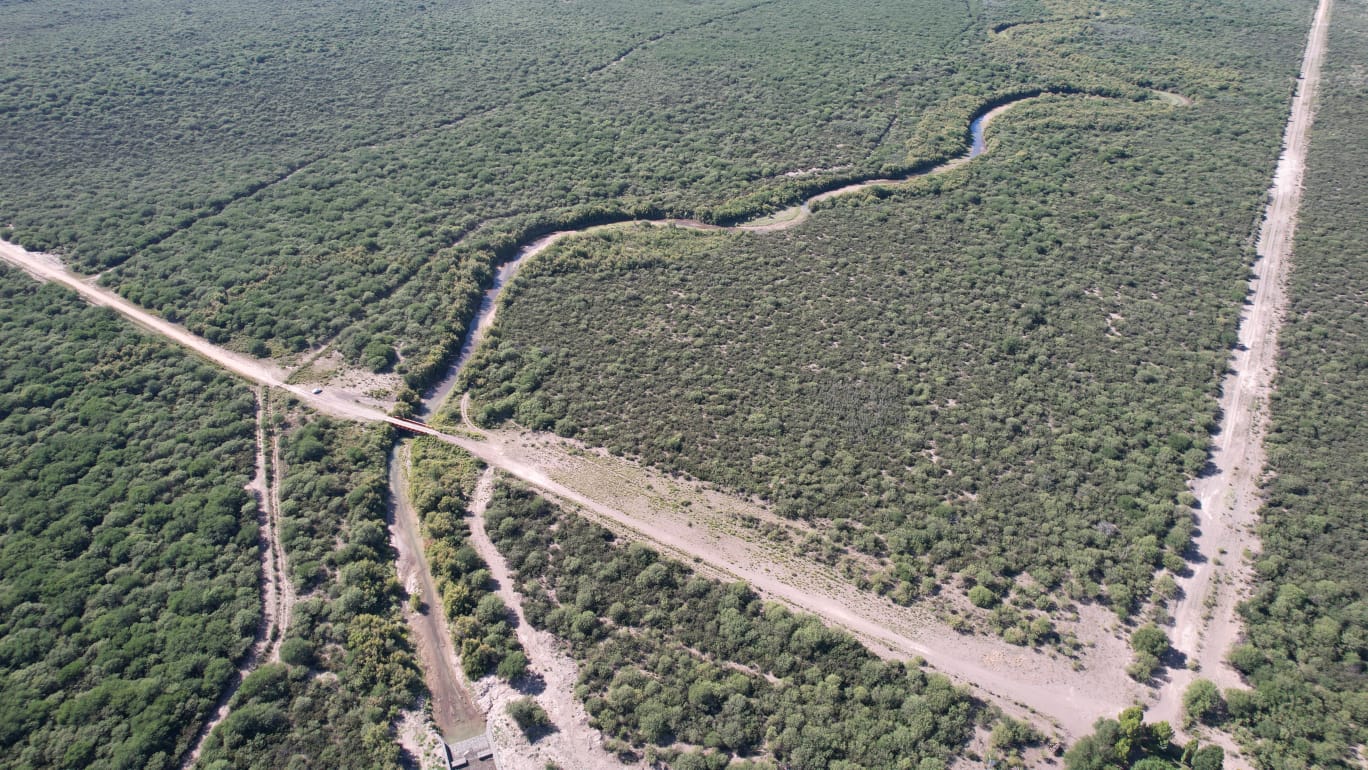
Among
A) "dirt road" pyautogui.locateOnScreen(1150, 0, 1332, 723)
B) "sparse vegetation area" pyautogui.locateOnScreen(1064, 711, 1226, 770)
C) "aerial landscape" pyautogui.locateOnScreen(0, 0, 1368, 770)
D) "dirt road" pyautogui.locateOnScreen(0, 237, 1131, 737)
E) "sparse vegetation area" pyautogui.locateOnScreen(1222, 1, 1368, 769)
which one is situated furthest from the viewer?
"dirt road" pyautogui.locateOnScreen(1150, 0, 1332, 723)

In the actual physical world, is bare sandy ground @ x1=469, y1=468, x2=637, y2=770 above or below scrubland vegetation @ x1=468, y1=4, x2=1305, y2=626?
below

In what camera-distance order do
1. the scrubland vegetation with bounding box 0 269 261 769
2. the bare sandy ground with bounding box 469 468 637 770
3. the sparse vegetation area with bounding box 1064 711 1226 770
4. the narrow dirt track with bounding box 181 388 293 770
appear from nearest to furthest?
the sparse vegetation area with bounding box 1064 711 1226 770
the bare sandy ground with bounding box 469 468 637 770
the scrubland vegetation with bounding box 0 269 261 769
the narrow dirt track with bounding box 181 388 293 770

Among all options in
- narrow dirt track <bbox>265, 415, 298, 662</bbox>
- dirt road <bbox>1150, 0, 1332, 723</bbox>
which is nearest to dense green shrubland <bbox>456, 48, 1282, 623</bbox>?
dirt road <bbox>1150, 0, 1332, 723</bbox>

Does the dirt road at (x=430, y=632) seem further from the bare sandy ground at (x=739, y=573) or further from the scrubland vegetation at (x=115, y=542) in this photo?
the scrubland vegetation at (x=115, y=542)

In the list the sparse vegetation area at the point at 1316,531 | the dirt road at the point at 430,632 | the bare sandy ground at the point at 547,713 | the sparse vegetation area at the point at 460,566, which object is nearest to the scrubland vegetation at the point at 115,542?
the dirt road at the point at 430,632

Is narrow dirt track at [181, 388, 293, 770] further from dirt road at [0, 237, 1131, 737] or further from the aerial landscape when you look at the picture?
dirt road at [0, 237, 1131, 737]

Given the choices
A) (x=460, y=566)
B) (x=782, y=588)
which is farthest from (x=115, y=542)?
(x=782, y=588)

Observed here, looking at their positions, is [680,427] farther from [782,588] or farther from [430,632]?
[430,632]

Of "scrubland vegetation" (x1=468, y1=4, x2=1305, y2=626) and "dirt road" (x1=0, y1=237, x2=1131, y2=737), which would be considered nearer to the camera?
"dirt road" (x1=0, y1=237, x2=1131, y2=737)
